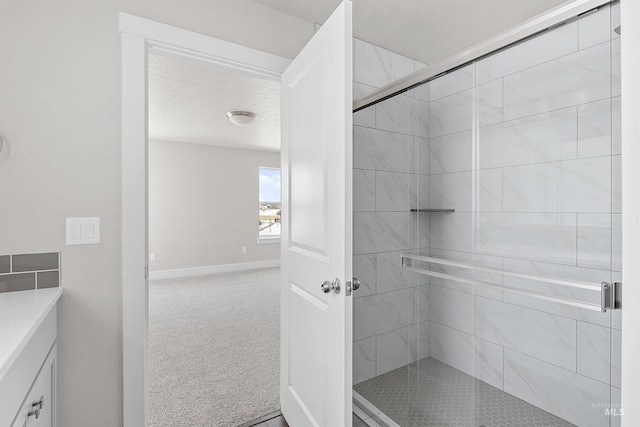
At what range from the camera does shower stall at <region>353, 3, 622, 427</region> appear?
3.74 ft

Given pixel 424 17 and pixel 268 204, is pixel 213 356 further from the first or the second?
pixel 268 204

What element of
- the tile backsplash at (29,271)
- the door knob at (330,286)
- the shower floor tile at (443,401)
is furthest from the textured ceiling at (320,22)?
the shower floor tile at (443,401)

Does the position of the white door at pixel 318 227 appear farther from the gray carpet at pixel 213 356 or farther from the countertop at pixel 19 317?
the countertop at pixel 19 317

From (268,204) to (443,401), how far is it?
19.2ft

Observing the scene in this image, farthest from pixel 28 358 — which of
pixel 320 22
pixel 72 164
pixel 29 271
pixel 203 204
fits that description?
pixel 203 204

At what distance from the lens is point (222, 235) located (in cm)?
Answer: 642

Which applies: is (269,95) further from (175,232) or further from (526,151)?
(175,232)

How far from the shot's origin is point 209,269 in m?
6.26

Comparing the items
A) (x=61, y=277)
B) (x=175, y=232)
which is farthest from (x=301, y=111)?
(x=175, y=232)

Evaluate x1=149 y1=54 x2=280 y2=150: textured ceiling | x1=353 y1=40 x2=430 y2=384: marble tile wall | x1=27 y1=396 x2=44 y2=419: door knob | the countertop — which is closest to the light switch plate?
the countertop

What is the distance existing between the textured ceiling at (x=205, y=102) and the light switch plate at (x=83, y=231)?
3.74 feet

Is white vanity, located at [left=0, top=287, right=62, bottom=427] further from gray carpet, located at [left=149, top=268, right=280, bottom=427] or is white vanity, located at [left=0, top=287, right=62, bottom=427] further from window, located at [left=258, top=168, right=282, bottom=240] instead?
window, located at [left=258, top=168, right=282, bottom=240]

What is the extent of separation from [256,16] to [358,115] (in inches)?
32.7

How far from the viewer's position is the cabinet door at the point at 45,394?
3.51ft
